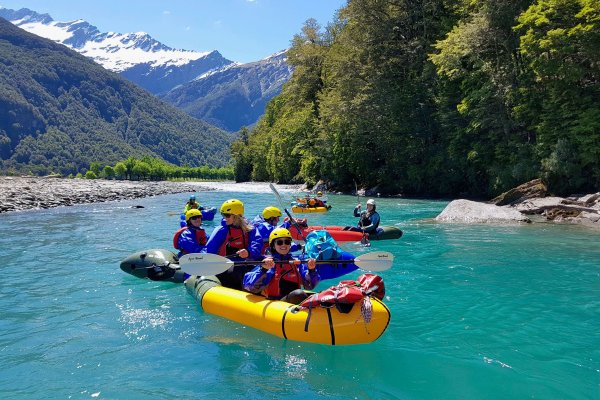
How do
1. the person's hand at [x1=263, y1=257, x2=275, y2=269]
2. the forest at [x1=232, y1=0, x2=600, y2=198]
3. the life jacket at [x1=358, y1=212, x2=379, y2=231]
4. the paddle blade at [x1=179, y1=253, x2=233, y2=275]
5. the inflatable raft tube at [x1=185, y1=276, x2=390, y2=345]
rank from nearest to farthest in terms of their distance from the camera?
the inflatable raft tube at [x1=185, y1=276, x2=390, y2=345]
the person's hand at [x1=263, y1=257, x2=275, y2=269]
the paddle blade at [x1=179, y1=253, x2=233, y2=275]
the life jacket at [x1=358, y1=212, x2=379, y2=231]
the forest at [x1=232, y1=0, x2=600, y2=198]

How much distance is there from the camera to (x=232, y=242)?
7.72 metres

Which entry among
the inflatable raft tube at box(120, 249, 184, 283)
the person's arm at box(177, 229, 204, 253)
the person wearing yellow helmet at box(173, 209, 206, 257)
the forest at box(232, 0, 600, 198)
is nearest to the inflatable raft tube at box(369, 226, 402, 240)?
the person wearing yellow helmet at box(173, 209, 206, 257)

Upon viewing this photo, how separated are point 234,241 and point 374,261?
96.7 inches

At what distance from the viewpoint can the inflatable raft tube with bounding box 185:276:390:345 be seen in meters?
5.31

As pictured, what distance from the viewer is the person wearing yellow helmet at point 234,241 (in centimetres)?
752

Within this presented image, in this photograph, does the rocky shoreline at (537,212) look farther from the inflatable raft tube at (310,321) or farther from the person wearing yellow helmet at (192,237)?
the inflatable raft tube at (310,321)

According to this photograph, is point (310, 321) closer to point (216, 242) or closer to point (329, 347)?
point (329, 347)

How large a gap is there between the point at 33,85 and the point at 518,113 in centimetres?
20643

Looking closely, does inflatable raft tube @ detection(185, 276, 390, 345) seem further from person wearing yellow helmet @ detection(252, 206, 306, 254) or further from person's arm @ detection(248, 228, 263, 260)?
A: person wearing yellow helmet @ detection(252, 206, 306, 254)

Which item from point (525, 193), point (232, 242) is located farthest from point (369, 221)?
point (525, 193)

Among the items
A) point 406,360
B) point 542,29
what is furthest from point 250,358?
point 542,29

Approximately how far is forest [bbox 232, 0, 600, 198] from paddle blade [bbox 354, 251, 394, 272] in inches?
606

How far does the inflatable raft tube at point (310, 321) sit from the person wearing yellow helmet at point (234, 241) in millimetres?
1128

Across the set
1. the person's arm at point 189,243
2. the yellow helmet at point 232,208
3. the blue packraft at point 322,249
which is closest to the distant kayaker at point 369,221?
the blue packraft at point 322,249
